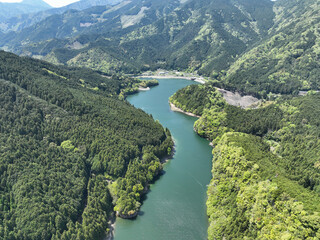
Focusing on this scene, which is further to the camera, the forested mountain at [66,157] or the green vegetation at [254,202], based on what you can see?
the forested mountain at [66,157]

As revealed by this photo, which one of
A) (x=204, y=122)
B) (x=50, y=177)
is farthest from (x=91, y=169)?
(x=204, y=122)

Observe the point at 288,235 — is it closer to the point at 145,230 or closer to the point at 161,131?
the point at 145,230

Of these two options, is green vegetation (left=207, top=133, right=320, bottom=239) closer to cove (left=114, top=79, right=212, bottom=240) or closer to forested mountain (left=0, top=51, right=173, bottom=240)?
cove (left=114, top=79, right=212, bottom=240)

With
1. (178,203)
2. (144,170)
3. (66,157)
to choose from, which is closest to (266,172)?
(178,203)

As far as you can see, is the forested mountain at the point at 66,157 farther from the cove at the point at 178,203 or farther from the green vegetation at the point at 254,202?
the green vegetation at the point at 254,202

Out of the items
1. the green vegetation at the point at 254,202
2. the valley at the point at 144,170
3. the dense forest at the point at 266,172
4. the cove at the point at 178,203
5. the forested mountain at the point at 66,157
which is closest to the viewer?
the green vegetation at the point at 254,202

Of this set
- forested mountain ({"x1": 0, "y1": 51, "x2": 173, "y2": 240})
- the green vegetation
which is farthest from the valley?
forested mountain ({"x1": 0, "y1": 51, "x2": 173, "y2": 240})

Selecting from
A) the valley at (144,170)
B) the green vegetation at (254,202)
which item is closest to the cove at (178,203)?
the valley at (144,170)
